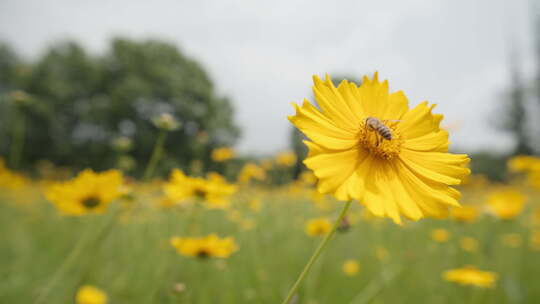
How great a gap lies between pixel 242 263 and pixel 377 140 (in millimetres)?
1531

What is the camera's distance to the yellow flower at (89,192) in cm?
106

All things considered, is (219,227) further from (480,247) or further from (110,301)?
(480,247)

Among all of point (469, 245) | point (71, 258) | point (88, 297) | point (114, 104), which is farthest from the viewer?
point (114, 104)

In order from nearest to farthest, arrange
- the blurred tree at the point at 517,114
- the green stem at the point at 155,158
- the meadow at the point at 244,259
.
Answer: the green stem at the point at 155,158
the meadow at the point at 244,259
the blurred tree at the point at 517,114

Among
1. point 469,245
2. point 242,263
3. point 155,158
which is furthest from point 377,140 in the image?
point 469,245

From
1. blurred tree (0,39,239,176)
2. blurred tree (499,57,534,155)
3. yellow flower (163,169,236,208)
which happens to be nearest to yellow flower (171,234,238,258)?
yellow flower (163,169,236,208)

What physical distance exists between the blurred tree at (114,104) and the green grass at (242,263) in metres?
10.6

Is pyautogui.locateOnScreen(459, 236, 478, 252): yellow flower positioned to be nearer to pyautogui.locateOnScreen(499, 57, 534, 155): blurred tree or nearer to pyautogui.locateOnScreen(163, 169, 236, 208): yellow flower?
pyautogui.locateOnScreen(163, 169, 236, 208): yellow flower

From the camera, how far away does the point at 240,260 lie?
6.32 ft

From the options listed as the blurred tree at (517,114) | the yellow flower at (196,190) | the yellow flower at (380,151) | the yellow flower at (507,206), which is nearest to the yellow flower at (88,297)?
the yellow flower at (196,190)

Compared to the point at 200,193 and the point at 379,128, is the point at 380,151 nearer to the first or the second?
the point at 379,128

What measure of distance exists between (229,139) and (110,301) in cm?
1346

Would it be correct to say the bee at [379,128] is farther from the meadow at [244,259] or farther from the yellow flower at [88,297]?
the yellow flower at [88,297]

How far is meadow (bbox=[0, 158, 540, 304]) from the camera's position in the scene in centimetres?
127
